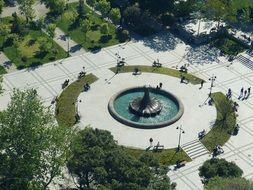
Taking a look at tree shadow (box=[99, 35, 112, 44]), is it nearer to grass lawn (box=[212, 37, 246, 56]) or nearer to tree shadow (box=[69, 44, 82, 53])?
tree shadow (box=[69, 44, 82, 53])

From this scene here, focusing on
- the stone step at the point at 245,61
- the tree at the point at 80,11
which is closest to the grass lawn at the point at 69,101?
the tree at the point at 80,11

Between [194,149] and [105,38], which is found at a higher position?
[194,149]

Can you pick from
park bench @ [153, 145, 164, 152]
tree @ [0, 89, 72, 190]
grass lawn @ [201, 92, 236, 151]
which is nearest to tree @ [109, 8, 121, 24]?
grass lawn @ [201, 92, 236, 151]

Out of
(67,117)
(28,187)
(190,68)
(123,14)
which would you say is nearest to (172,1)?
(123,14)

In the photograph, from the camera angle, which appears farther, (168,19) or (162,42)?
(168,19)

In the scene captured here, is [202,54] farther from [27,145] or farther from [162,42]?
[27,145]

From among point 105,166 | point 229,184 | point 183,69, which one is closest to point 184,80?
point 183,69

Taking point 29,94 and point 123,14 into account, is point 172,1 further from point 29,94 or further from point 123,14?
point 29,94

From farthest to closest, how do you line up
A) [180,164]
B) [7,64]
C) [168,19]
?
[168,19] < [7,64] < [180,164]
